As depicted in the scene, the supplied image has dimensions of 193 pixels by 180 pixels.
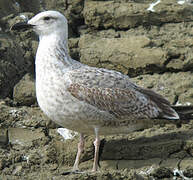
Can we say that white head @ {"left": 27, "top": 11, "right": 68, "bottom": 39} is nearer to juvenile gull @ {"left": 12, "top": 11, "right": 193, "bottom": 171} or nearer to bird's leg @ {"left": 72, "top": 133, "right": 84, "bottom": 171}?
juvenile gull @ {"left": 12, "top": 11, "right": 193, "bottom": 171}

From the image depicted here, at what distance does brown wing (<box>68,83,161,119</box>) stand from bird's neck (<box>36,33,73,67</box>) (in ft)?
1.35

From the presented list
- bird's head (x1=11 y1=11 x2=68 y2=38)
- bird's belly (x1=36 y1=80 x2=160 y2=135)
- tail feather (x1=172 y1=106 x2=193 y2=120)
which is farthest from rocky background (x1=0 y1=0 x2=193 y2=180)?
bird's head (x1=11 y1=11 x2=68 y2=38)

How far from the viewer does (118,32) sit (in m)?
8.01

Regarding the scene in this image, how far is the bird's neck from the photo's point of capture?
20.1 feet

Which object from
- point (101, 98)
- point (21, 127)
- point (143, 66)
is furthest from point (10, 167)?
point (143, 66)

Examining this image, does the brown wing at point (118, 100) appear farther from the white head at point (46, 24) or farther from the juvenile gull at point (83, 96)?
the white head at point (46, 24)

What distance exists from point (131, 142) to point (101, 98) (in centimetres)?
75

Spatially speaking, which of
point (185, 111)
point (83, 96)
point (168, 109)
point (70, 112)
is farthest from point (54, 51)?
point (185, 111)

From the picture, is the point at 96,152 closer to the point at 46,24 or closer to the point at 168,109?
the point at 168,109

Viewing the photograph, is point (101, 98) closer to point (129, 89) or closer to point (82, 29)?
point (129, 89)

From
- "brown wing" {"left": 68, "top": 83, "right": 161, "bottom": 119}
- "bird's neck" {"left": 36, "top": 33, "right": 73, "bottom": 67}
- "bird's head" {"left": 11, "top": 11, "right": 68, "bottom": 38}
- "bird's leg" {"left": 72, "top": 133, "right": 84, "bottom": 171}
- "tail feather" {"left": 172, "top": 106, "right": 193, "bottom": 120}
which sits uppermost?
"bird's head" {"left": 11, "top": 11, "right": 68, "bottom": 38}

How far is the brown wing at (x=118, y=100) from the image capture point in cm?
590

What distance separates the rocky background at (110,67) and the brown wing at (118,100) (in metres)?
0.35

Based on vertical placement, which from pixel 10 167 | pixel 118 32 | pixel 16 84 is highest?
pixel 118 32
